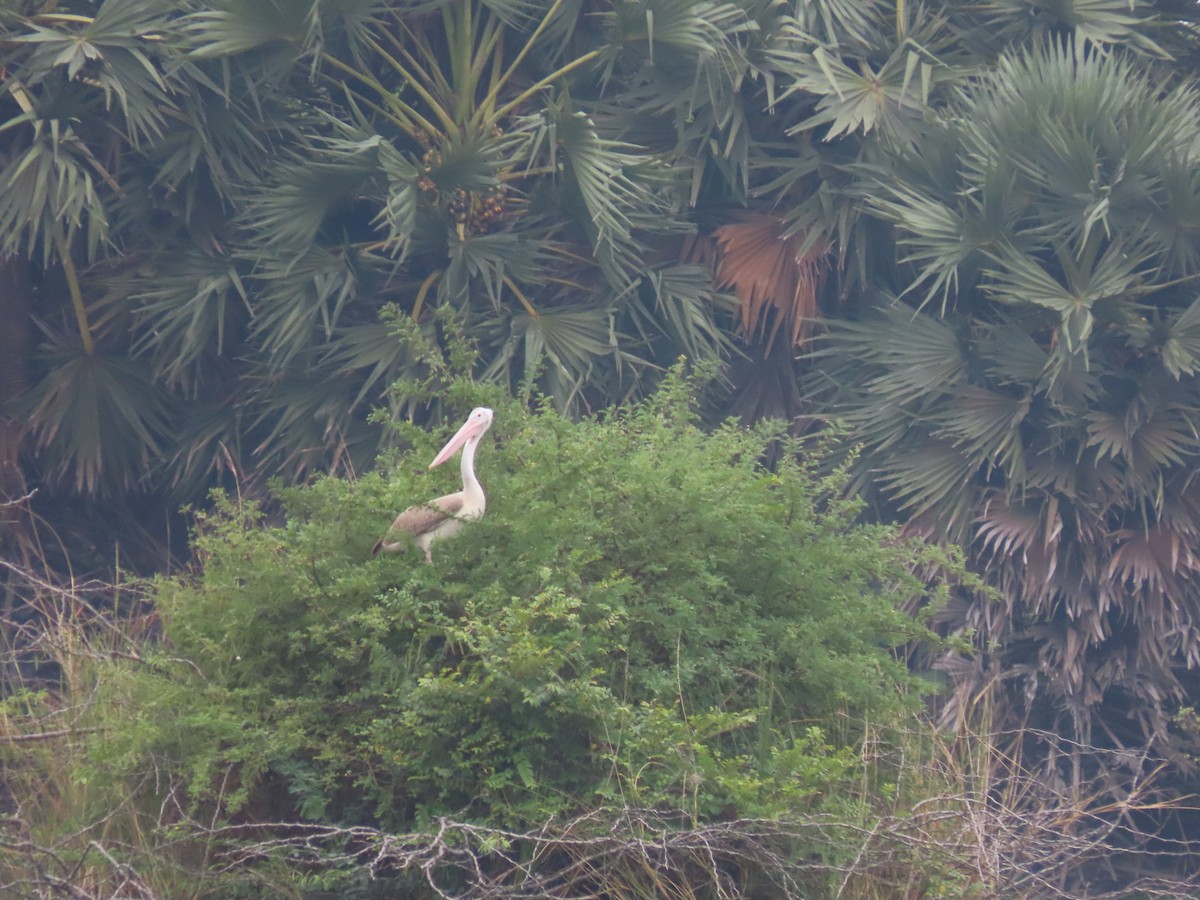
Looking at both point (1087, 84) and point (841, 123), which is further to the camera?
point (841, 123)

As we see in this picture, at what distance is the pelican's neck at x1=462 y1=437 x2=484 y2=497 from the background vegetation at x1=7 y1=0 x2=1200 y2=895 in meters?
2.33

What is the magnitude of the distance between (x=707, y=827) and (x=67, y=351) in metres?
5.78

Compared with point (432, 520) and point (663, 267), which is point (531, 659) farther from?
point (663, 267)

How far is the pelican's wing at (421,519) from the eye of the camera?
14.9ft

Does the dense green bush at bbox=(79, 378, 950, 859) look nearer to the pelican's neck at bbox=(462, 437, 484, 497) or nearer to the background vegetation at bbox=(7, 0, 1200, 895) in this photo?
the pelican's neck at bbox=(462, 437, 484, 497)

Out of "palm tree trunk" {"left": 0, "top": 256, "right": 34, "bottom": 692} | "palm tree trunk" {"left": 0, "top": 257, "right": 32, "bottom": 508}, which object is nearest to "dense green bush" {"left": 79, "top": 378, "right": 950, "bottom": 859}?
"palm tree trunk" {"left": 0, "top": 256, "right": 34, "bottom": 692}

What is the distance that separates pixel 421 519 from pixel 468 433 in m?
0.71

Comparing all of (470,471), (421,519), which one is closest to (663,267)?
(470,471)

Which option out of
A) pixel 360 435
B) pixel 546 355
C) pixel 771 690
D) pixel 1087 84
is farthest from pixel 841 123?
pixel 771 690

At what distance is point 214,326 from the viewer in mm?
8055

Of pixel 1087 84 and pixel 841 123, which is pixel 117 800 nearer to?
pixel 841 123

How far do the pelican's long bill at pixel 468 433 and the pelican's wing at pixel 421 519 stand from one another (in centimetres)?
51

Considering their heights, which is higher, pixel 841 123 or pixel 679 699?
pixel 841 123

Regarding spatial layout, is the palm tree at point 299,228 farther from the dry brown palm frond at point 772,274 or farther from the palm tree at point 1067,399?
the palm tree at point 1067,399
